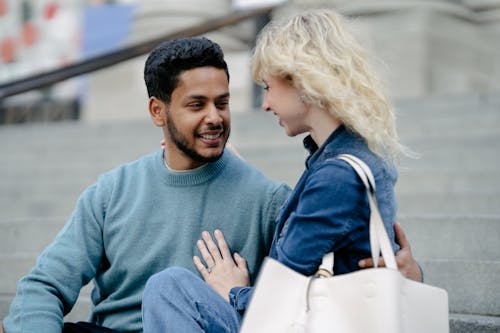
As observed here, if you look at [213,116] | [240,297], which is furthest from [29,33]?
[240,297]

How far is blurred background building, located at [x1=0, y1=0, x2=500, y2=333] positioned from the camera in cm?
404

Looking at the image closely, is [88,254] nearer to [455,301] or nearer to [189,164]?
[189,164]

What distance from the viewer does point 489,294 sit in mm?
3574

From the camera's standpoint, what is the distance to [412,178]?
5234 mm

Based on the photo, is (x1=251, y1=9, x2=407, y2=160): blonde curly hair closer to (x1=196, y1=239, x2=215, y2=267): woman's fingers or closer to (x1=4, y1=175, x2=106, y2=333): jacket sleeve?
(x1=196, y1=239, x2=215, y2=267): woman's fingers

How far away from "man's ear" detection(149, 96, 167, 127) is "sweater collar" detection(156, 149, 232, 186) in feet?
0.55

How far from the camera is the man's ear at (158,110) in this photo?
317 centimetres

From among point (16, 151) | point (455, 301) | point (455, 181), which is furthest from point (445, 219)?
point (16, 151)

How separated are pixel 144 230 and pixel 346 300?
1.03 meters

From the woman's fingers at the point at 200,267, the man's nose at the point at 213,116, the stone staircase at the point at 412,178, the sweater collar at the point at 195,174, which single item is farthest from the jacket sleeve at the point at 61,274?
the stone staircase at the point at 412,178

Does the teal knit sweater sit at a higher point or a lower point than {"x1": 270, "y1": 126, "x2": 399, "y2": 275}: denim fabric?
lower

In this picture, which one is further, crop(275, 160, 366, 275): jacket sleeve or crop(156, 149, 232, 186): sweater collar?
crop(156, 149, 232, 186): sweater collar

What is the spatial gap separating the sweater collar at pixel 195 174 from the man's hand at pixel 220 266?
223 millimetres

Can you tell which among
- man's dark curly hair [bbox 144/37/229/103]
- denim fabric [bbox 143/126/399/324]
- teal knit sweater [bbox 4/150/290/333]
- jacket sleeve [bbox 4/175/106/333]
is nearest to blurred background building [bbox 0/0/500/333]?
denim fabric [bbox 143/126/399/324]
